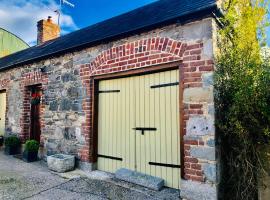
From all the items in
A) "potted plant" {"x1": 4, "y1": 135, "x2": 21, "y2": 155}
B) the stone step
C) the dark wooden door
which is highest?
the dark wooden door

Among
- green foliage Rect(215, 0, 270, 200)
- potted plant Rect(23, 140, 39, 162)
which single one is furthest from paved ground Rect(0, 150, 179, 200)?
green foliage Rect(215, 0, 270, 200)

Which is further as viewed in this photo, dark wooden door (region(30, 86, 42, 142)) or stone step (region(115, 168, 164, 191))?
dark wooden door (region(30, 86, 42, 142))

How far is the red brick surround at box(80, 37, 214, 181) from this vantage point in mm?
3750

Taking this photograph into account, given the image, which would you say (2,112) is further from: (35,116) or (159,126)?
(159,126)

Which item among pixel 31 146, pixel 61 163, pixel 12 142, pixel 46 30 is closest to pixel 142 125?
pixel 61 163

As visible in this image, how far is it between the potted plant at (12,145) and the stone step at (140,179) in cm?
390

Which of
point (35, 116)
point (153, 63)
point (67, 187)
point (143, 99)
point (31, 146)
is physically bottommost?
point (67, 187)

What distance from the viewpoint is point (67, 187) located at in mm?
4160

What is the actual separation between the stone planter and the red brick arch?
1.96 meters

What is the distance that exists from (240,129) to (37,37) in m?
9.99

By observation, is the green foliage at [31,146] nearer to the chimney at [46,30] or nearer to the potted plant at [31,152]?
the potted plant at [31,152]

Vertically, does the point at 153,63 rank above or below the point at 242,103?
above

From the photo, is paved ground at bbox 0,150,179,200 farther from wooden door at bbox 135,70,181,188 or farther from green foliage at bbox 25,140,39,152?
green foliage at bbox 25,140,39,152

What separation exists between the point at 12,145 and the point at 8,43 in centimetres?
1180
